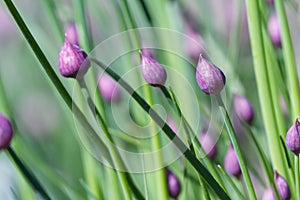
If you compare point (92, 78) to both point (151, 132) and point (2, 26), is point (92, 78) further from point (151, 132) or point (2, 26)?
point (2, 26)

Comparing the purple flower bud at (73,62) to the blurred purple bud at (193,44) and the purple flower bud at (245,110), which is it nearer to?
the purple flower bud at (245,110)

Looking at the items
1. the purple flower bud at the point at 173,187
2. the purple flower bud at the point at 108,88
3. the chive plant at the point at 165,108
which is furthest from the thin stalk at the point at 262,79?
the purple flower bud at the point at 108,88

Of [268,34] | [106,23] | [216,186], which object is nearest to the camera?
[216,186]

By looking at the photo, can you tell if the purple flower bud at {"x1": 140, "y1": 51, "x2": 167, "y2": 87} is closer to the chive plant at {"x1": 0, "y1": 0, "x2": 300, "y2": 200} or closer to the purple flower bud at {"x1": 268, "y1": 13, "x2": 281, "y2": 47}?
the chive plant at {"x1": 0, "y1": 0, "x2": 300, "y2": 200}

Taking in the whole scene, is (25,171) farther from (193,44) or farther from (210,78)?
(193,44)

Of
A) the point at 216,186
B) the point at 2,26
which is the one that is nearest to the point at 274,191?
the point at 216,186

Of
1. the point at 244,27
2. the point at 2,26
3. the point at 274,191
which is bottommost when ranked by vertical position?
the point at 244,27

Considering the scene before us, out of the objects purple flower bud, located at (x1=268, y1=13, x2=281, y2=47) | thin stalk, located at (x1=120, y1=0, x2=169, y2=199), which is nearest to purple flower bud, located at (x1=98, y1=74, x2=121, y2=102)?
thin stalk, located at (x1=120, y1=0, x2=169, y2=199)
